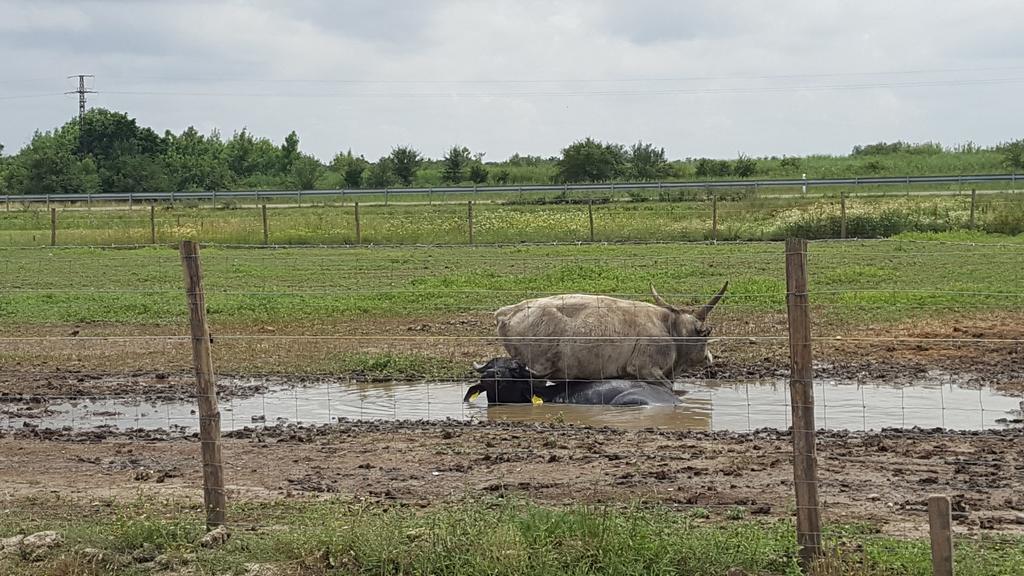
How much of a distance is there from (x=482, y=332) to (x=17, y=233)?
31131 millimetres

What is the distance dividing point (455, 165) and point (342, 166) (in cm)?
1069

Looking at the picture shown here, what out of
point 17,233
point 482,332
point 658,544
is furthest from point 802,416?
point 17,233

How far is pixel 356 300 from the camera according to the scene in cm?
2094

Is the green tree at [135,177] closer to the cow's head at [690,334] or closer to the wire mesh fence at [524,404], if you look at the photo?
the wire mesh fence at [524,404]

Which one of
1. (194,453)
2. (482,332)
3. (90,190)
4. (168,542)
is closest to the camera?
(168,542)

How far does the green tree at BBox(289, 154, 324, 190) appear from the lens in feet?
240

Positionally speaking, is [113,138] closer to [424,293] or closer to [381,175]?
[381,175]

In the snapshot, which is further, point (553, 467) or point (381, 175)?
point (381, 175)

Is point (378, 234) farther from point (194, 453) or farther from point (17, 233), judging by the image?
point (194, 453)

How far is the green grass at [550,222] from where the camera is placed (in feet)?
111

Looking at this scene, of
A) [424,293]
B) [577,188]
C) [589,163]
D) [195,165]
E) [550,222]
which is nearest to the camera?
[424,293]

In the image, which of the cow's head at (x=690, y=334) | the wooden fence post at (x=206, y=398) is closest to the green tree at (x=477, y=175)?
the cow's head at (x=690, y=334)

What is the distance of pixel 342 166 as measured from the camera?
260 feet

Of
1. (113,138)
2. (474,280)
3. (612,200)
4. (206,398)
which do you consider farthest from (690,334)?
(113,138)
